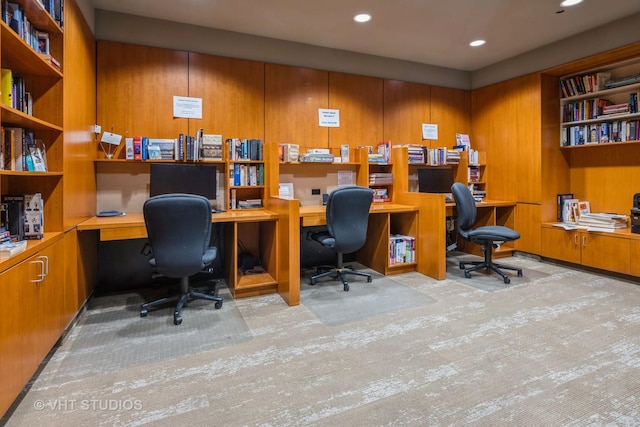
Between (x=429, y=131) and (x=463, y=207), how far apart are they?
67.6 inches

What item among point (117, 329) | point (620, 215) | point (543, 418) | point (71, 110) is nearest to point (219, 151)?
point (71, 110)

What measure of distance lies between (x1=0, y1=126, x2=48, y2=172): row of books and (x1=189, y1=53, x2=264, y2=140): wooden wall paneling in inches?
68.7

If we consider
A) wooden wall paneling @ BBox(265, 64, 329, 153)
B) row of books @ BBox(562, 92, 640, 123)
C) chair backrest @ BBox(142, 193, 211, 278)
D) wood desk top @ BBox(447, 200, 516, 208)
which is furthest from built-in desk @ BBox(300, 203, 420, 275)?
row of books @ BBox(562, 92, 640, 123)

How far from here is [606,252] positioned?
13.1 ft

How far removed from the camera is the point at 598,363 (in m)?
2.16

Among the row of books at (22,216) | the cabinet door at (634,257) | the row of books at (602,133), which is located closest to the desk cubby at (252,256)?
the row of books at (22,216)

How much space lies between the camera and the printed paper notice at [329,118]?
456 centimetres

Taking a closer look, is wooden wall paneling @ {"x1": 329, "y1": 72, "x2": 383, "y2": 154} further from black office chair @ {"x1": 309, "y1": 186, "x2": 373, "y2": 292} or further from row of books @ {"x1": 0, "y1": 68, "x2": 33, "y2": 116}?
row of books @ {"x1": 0, "y1": 68, "x2": 33, "y2": 116}

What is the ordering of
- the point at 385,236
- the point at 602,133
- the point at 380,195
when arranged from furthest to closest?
the point at 380,195 → the point at 602,133 → the point at 385,236

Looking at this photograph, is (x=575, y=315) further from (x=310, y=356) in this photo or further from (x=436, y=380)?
(x=310, y=356)

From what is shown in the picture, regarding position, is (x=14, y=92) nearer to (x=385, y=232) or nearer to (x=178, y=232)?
(x=178, y=232)

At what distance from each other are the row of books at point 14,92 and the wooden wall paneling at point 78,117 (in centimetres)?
22

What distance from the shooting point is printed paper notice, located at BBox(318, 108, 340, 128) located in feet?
15.0

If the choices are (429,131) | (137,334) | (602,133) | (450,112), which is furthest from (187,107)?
(602,133)
